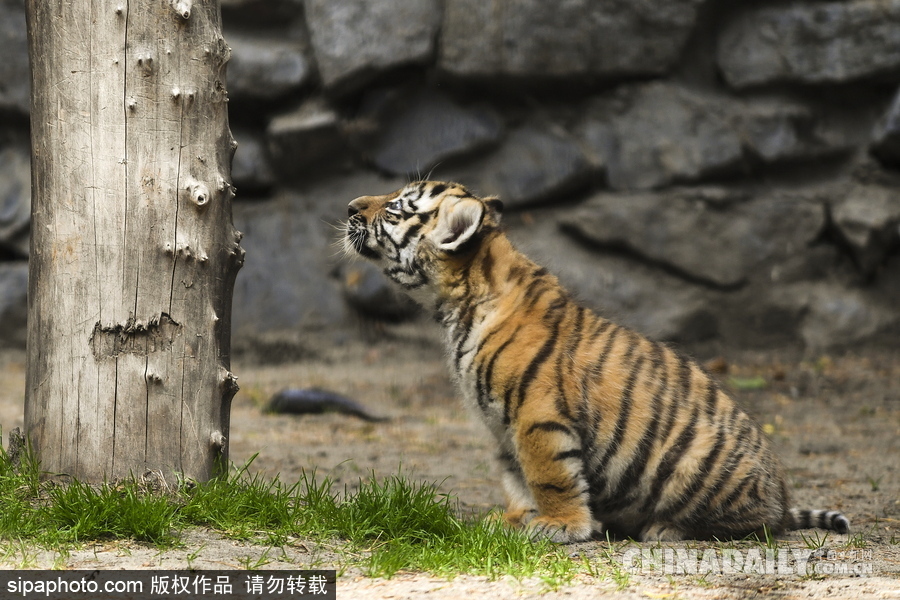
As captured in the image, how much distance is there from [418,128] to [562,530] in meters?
4.94

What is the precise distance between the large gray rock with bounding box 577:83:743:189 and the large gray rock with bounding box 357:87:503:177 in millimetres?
883

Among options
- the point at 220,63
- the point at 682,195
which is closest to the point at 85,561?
the point at 220,63

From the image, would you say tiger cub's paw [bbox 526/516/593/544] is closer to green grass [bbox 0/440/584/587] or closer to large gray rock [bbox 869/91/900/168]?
green grass [bbox 0/440/584/587]

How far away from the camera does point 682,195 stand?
26.8 ft

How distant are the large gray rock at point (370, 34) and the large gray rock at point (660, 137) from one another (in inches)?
61.0

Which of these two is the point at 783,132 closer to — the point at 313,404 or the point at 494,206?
the point at 313,404

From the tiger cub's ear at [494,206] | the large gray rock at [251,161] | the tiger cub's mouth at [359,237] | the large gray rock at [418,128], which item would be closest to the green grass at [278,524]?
the tiger cub's mouth at [359,237]

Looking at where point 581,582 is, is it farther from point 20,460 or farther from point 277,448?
point 277,448

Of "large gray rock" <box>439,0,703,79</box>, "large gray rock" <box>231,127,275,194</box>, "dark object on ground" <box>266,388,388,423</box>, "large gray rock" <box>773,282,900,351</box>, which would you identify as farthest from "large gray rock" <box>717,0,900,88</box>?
Result: "dark object on ground" <box>266,388,388,423</box>

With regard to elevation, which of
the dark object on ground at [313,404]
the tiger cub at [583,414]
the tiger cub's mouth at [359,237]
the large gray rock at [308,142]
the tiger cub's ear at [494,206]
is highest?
the large gray rock at [308,142]


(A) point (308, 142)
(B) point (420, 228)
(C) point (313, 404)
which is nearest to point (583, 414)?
(B) point (420, 228)

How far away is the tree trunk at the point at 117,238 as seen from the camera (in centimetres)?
369

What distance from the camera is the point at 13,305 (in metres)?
8.19

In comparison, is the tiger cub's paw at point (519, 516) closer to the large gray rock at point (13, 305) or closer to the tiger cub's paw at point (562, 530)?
the tiger cub's paw at point (562, 530)
